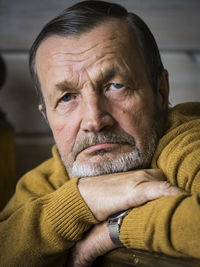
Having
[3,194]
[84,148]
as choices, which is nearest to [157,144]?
[84,148]

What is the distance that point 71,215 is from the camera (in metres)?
0.94

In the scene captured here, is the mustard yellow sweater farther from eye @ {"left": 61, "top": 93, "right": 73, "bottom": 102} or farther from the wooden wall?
the wooden wall

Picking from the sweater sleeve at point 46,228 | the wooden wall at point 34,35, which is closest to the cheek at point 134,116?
the sweater sleeve at point 46,228

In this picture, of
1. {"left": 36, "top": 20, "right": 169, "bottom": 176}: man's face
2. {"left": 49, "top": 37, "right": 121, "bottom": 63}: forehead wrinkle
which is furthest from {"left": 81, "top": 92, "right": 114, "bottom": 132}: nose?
{"left": 49, "top": 37, "right": 121, "bottom": 63}: forehead wrinkle

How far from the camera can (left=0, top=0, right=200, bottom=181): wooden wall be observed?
86.7 inches

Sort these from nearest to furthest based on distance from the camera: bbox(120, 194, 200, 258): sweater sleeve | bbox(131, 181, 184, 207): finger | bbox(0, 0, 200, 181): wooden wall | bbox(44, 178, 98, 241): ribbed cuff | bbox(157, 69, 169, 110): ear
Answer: bbox(120, 194, 200, 258): sweater sleeve < bbox(131, 181, 184, 207): finger < bbox(44, 178, 98, 241): ribbed cuff < bbox(157, 69, 169, 110): ear < bbox(0, 0, 200, 181): wooden wall

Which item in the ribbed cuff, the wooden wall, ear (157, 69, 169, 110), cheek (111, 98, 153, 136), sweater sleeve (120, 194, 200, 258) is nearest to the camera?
sweater sleeve (120, 194, 200, 258)

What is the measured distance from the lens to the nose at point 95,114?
100 cm

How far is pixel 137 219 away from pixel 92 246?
187mm

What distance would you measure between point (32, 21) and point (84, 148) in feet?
4.58

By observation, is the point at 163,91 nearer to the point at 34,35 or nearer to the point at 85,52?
the point at 85,52

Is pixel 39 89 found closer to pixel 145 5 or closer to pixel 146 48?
pixel 146 48

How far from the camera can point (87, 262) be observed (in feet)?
3.13

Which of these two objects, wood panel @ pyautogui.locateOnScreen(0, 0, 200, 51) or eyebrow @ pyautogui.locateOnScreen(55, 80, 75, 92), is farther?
wood panel @ pyautogui.locateOnScreen(0, 0, 200, 51)
